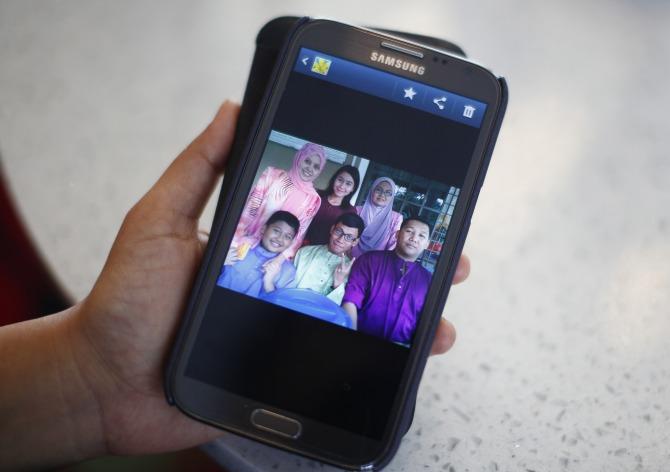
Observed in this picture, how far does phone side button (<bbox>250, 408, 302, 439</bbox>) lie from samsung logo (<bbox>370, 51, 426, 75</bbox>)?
0.32 metres

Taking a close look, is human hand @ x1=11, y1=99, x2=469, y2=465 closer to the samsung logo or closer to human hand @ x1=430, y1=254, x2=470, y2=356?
human hand @ x1=430, y1=254, x2=470, y2=356

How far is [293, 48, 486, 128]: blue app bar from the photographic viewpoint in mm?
547

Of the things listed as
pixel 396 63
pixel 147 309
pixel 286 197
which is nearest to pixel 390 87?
pixel 396 63

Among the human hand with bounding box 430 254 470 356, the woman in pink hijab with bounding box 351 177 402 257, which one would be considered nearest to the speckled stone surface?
the human hand with bounding box 430 254 470 356

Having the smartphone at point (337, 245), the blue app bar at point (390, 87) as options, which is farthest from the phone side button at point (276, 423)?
the blue app bar at point (390, 87)

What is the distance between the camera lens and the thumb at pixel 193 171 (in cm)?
56

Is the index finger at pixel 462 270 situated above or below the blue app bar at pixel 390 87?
below

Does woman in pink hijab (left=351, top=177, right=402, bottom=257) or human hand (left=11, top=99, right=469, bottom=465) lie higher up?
woman in pink hijab (left=351, top=177, right=402, bottom=257)

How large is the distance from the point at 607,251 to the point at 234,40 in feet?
1.67

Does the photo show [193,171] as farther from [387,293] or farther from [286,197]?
[387,293]

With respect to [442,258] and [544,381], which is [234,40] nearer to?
[442,258]

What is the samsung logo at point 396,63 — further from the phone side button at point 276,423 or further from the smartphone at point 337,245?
the phone side button at point 276,423

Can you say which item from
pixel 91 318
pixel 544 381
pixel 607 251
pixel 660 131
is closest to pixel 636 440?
pixel 544 381

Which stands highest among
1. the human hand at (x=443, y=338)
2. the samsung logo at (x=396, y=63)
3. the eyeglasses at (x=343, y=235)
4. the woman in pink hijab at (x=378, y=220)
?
the samsung logo at (x=396, y=63)
